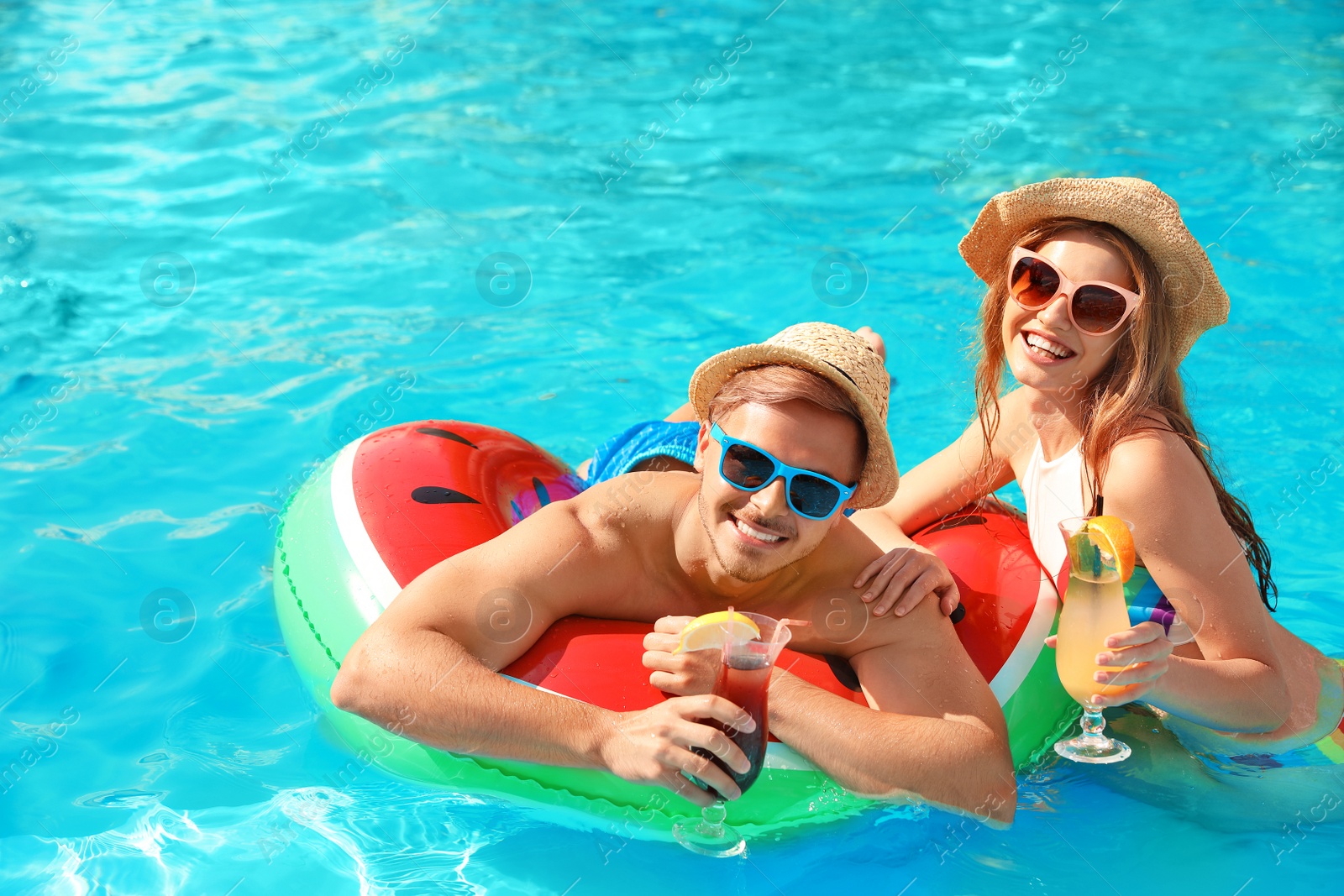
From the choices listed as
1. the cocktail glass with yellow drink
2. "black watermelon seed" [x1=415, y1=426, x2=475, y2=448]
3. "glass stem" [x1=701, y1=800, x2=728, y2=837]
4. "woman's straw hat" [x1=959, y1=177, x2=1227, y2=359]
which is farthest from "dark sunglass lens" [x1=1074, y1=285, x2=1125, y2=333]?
"black watermelon seed" [x1=415, y1=426, x2=475, y2=448]

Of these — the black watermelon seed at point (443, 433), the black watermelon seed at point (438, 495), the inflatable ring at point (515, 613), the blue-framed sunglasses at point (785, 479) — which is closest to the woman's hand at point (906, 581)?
the inflatable ring at point (515, 613)

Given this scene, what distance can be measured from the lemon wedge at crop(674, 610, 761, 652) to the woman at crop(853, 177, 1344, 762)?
2.55ft

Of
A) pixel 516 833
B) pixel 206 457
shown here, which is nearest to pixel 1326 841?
pixel 516 833

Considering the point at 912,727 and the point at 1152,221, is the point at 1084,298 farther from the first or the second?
the point at 912,727

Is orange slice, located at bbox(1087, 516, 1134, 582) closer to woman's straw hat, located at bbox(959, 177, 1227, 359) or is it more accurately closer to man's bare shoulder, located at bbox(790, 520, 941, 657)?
man's bare shoulder, located at bbox(790, 520, 941, 657)

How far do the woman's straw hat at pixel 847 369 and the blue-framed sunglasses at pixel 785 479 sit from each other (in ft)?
0.50

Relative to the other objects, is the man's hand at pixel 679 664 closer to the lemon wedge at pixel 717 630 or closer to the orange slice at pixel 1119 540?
the lemon wedge at pixel 717 630

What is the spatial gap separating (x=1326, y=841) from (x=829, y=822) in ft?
5.61

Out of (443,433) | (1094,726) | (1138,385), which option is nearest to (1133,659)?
(1094,726)

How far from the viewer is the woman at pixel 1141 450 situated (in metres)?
3.33

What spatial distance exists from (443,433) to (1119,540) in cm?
255

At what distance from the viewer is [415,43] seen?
12.4m

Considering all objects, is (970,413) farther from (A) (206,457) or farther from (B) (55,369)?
(B) (55,369)

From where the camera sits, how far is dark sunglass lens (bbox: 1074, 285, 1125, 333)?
352 cm
